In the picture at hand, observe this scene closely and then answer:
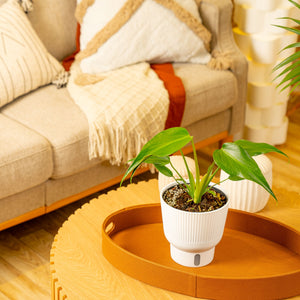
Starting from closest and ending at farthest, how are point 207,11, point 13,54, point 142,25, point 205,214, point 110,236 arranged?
1. point 205,214
2. point 110,236
3. point 13,54
4. point 142,25
5. point 207,11

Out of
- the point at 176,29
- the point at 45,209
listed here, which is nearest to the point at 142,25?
the point at 176,29

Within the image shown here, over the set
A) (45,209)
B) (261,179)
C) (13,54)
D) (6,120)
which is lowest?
(45,209)

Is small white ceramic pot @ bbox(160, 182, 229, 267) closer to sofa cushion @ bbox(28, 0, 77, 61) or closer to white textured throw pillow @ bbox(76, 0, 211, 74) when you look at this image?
white textured throw pillow @ bbox(76, 0, 211, 74)

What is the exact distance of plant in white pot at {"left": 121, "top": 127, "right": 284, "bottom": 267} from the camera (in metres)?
1.01

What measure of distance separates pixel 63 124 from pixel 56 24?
0.65 metres

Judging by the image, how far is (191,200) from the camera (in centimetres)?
112

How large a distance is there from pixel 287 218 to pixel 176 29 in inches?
44.1

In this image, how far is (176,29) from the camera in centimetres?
224

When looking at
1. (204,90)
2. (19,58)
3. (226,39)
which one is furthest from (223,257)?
(226,39)

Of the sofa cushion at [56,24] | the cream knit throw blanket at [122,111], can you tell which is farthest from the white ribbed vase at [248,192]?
the sofa cushion at [56,24]

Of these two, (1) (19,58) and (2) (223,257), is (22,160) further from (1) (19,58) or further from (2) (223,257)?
(2) (223,257)

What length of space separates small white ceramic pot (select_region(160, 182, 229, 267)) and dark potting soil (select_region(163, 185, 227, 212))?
2 cm

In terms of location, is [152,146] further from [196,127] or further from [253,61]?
[253,61]

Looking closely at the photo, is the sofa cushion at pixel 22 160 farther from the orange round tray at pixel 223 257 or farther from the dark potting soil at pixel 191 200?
the dark potting soil at pixel 191 200
